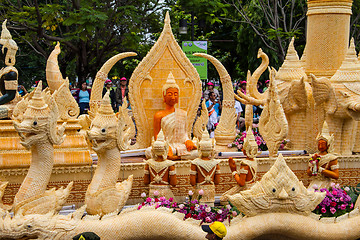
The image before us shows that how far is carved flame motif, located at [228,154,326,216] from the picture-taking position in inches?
261

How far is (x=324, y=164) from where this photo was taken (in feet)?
26.2

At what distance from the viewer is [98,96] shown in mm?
9500

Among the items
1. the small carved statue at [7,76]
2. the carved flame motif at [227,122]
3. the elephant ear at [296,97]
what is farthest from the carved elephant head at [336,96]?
the small carved statue at [7,76]

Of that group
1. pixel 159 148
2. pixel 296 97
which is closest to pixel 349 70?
pixel 296 97

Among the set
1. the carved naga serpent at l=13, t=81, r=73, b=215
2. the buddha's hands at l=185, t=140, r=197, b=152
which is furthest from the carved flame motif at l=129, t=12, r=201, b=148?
the carved naga serpent at l=13, t=81, r=73, b=215

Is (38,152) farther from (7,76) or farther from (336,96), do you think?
(336,96)

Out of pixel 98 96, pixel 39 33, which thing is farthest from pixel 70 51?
pixel 98 96

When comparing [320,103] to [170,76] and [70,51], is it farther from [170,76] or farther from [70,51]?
[70,51]

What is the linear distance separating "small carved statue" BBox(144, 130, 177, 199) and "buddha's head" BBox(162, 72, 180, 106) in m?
1.48

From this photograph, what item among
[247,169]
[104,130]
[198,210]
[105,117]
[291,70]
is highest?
[291,70]

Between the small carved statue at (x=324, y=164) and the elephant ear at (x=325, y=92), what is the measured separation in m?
1.38

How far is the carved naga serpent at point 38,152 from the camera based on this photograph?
21.6 feet

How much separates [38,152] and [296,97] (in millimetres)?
5005

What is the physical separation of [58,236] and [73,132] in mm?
2374
